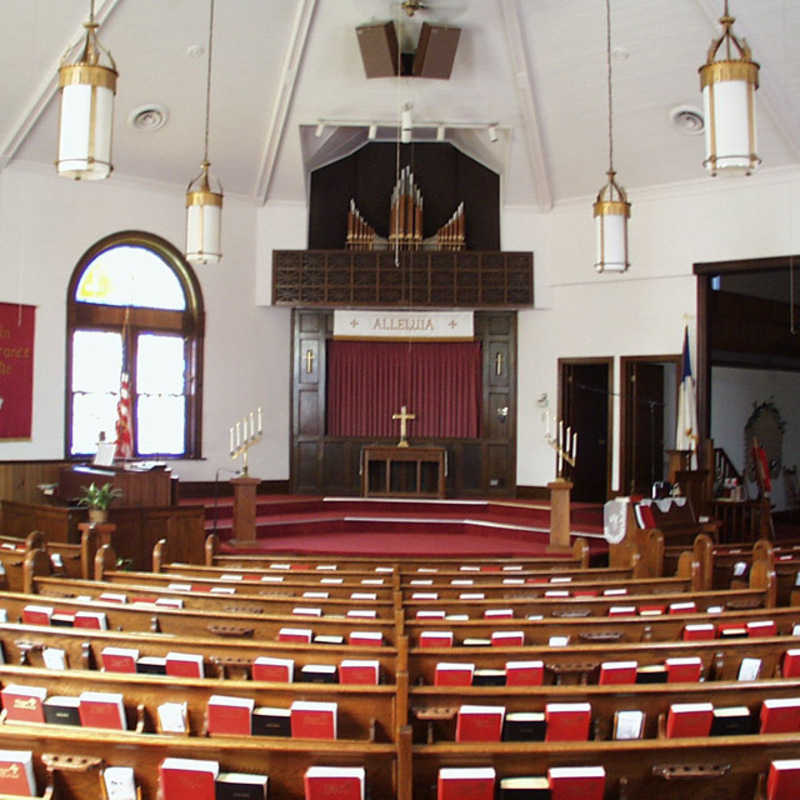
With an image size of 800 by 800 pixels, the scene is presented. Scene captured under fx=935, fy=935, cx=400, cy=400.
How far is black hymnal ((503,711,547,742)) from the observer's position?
333 cm

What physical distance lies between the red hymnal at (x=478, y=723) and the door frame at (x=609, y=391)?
9.49 meters

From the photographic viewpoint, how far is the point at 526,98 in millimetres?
11469

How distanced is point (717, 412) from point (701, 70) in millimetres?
9219

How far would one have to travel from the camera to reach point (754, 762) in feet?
10.0

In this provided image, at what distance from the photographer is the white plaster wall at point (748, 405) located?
14.3 metres

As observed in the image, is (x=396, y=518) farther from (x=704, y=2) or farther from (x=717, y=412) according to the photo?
(x=704, y=2)

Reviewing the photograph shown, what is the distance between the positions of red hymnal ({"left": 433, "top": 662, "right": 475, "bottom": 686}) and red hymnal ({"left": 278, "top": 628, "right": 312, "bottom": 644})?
91cm

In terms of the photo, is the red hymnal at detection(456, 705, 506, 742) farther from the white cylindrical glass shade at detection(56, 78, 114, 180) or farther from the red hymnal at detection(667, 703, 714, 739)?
the white cylindrical glass shade at detection(56, 78, 114, 180)

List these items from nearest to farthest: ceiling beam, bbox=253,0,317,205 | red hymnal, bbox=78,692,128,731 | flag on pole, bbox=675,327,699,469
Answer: red hymnal, bbox=78,692,128,731, ceiling beam, bbox=253,0,317,205, flag on pole, bbox=675,327,699,469

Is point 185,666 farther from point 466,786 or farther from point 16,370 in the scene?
point 16,370

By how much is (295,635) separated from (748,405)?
12.1 meters

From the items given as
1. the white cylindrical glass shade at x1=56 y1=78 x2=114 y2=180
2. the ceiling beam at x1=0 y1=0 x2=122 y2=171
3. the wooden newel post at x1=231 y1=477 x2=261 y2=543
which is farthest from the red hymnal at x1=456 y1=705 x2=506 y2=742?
the ceiling beam at x1=0 y1=0 x2=122 y2=171

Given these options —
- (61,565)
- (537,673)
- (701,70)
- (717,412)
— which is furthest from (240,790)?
(717,412)

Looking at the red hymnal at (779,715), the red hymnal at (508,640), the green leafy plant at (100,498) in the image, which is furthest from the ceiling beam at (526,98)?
the red hymnal at (779,715)
